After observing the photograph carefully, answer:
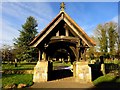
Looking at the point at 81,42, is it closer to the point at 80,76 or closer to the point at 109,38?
the point at 80,76

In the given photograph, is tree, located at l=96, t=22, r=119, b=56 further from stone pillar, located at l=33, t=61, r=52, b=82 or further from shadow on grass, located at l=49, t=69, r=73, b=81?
stone pillar, located at l=33, t=61, r=52, b=82

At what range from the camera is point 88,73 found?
15891 millimetres

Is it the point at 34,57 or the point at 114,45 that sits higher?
the point at 114,45

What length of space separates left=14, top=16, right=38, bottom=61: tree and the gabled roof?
33222 millimetres

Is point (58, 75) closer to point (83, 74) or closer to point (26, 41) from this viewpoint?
point (83, 74)

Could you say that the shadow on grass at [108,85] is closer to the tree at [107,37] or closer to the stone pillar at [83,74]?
the stone pillar at [83,74]

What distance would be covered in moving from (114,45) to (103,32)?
516 cm

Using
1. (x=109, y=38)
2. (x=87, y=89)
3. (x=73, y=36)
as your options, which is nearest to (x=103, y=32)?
(x=109, y=38)

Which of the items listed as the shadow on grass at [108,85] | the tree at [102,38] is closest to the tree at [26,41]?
the tree at [102,38]

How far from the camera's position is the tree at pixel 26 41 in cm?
4959

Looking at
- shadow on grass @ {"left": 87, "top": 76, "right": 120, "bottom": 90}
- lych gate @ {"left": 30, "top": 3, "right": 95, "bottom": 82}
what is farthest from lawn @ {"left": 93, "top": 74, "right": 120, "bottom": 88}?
lych gate @ {"left": 30, "top": 3, "right": 95, "bottom": 82}

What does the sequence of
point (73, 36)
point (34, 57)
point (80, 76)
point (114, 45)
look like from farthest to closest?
point (114, 45) < point (34, 57) < point (73, 36) < point (80, 76)

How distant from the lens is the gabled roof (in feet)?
52.0

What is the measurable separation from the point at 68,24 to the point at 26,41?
123ft
